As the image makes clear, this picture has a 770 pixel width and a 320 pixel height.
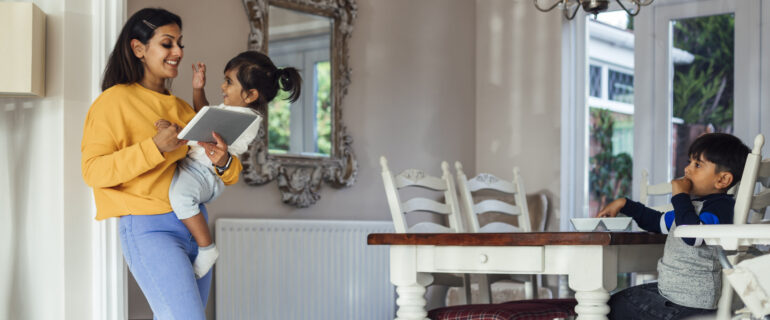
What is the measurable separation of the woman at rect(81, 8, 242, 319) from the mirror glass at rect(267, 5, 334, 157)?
187cm

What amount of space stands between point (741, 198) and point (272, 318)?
236 cm

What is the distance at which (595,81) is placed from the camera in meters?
5.33

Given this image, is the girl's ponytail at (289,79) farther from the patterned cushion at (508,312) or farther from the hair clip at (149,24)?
the patterned cushion at (508,312)

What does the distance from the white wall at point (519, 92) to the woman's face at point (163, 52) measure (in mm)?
3519

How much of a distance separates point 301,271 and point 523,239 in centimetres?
202

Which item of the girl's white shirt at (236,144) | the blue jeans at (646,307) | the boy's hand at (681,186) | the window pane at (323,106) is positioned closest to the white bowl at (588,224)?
the blue jeans at (646,307)

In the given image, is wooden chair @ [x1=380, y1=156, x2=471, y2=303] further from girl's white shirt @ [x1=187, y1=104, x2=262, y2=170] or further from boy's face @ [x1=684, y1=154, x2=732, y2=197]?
boy's face @ [x1=684, y1=154, x2=732, y2=197]

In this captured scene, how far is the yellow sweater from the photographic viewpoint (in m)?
2.09

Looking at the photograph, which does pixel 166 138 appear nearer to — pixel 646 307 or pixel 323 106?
pixel 646 307

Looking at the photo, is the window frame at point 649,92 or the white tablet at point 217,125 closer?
the white tablet at point 217,125

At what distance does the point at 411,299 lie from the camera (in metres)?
2.61

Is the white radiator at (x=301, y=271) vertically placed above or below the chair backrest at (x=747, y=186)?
below

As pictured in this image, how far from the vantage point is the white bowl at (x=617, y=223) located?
2793mm

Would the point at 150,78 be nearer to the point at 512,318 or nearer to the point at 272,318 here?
the point at 512,318
